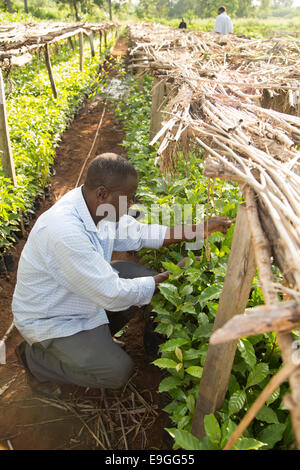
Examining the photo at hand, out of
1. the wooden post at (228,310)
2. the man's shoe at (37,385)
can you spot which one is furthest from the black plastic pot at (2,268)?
the wooden post at (228,310)

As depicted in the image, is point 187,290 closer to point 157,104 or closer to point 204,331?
point 204,331

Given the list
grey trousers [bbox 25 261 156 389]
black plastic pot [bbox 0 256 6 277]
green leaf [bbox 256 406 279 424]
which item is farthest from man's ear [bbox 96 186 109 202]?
black plastic pot [bbox 0 256 6 277]

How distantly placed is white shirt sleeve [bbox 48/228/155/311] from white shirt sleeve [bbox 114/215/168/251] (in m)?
0.58

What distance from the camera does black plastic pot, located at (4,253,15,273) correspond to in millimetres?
3834

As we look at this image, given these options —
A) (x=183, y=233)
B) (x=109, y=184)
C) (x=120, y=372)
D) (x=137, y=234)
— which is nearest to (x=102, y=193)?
(x=109, y=184)

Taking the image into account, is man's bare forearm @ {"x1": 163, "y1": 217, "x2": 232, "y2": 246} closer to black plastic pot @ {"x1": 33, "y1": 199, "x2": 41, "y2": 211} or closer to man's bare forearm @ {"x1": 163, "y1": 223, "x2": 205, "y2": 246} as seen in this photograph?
man's bare forearm @ {"x1": 163, "y1": 223, "x2": 205, "y2": 246}

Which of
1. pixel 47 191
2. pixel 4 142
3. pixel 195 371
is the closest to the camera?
pixel 195 371

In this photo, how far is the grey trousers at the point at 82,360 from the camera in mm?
2301

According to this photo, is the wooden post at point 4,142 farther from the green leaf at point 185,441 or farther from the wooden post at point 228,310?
the green leaf at point 185,441

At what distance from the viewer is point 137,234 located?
9.08 ft

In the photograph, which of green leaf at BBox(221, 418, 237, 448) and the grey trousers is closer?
green leaf at BBox(221, 418, 237, 448)

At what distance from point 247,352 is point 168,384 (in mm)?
495
